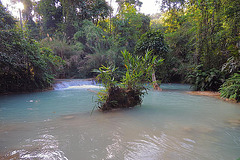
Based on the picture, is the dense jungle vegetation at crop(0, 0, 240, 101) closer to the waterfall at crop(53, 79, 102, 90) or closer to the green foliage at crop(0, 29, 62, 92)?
the green foliage at crop(0, 29, 62, 92)

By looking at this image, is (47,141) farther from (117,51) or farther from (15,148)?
(117,51)

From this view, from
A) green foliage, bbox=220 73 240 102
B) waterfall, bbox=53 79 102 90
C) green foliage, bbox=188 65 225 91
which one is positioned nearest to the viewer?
green foliage, bbox=220 73 240 102

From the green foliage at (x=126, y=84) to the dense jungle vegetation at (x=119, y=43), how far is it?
48 cm

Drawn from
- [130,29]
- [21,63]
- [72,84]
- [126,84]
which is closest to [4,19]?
[21,63]

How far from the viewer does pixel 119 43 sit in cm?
1962

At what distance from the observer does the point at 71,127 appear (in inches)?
130

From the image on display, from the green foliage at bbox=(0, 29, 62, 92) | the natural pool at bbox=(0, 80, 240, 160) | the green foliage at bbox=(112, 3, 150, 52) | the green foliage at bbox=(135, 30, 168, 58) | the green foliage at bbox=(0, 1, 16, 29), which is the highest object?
the green foliage at bbox=(112, 3, 150, 52)

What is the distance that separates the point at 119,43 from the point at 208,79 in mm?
A: 13072

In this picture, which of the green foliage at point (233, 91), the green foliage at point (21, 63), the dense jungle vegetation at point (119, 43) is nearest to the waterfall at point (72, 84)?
the dense jungle vegetation at point (119, 43)

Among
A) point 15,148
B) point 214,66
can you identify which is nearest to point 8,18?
point 15,148

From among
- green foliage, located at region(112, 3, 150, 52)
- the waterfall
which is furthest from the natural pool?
green foliage, located at region(112, 3, 150, 52)

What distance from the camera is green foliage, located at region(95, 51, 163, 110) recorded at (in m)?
4.67

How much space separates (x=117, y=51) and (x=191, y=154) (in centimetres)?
1700

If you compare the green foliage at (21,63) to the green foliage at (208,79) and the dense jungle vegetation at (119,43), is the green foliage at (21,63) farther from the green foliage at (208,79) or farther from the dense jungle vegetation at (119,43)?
the green foliage at (208,79)
